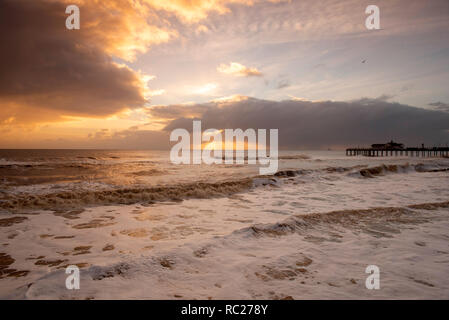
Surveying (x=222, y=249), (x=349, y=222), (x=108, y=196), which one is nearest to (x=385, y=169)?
(x=349, y=222)

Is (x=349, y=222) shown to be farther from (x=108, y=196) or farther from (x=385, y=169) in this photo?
(x=385, y=169)

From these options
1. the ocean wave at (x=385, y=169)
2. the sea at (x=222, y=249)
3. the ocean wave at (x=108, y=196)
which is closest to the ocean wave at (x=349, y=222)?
the sea at (x=222, y=249)

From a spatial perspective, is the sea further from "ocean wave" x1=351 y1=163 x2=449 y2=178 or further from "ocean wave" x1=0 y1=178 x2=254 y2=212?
"ocean wave" x1=351 y1=163 x2=449 y2=178

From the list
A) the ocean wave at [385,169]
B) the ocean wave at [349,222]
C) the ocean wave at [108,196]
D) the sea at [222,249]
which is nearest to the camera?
the sea at [222,249]

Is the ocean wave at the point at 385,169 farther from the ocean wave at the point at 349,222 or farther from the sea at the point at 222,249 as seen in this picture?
the ocean wave at the point at 349,222

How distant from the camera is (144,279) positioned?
11.0 feet

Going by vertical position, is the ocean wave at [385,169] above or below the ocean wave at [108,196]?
above

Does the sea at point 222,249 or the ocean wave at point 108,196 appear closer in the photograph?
the sea at point 222,249

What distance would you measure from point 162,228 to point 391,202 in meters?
9.05

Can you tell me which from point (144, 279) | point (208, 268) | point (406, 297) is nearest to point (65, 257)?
point (144, 279)

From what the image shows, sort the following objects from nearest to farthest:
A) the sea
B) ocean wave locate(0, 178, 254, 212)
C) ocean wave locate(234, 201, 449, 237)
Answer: the sea < ocean wave locate(234, 201, 449, 237) < ocean wave locate(0, 178, 254, 212)

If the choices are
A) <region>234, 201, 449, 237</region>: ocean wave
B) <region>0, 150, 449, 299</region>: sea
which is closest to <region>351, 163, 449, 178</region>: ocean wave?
<region>0, 150, 449, 299</region>: sea
